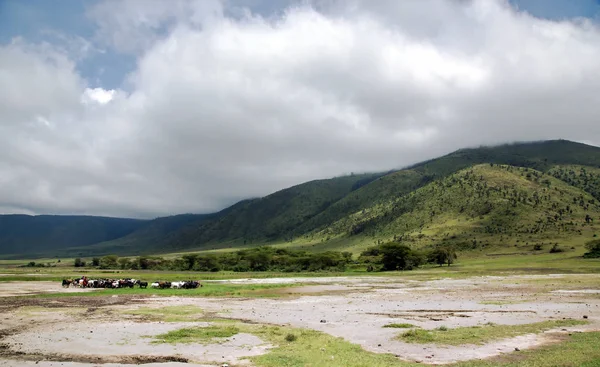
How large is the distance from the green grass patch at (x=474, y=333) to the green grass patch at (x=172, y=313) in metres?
17.5

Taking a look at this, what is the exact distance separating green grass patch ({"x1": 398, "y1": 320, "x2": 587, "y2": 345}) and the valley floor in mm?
84

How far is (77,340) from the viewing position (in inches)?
952

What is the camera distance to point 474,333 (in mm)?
25438

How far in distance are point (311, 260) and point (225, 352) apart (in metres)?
129

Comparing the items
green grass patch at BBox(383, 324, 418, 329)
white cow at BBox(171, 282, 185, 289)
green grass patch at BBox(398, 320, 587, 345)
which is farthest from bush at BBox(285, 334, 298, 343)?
white cow at BBox(171, 282, 185, 289)

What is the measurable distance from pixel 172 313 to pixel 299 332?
15173 millimetres

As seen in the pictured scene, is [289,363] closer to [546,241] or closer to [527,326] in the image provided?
[527,326]

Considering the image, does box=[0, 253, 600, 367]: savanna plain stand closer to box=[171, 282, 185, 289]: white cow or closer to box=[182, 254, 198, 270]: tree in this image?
box=[171, 282, 185, 289]: white cow

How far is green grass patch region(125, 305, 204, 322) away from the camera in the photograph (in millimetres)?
33688

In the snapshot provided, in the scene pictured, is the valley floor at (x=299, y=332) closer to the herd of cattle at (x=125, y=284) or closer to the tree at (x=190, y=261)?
the herd of cattle at (x=125, y=284)

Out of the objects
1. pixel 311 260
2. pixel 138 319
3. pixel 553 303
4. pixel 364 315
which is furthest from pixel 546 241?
pixel 138 319

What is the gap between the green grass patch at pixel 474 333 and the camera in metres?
23.6

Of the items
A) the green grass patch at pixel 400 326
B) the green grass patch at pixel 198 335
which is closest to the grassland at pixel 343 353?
the green grass patch at pixel 198 335

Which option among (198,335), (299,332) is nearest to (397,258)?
(299,332)
